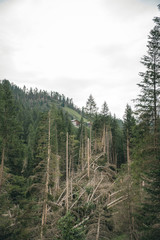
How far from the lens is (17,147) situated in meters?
15.5

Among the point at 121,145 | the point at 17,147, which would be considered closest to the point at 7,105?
the point at 17,147

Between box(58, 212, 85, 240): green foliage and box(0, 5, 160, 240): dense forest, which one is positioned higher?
box(0, 5, 160, 240): dense forest

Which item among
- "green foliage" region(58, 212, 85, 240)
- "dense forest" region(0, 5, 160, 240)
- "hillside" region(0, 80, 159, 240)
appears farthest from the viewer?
"green foliage" region(58, 212, 85, 240)

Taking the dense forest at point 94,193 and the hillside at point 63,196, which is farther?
the hillside at point 63,196

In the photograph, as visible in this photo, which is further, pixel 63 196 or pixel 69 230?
pixel 63 196

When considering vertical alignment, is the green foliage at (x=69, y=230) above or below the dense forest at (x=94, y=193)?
below

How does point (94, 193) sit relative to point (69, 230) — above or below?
above

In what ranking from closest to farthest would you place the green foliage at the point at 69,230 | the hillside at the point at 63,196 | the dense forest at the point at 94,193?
the dense forest at the point at 94,193
the hillside at the point at 63,196
the green foliage at the point at 69,230

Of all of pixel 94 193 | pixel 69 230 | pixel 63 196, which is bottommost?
pixel 69 230

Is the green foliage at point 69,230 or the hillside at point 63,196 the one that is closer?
the hillside at point 63,196

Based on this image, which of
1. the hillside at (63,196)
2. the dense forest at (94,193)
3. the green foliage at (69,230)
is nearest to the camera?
the dense forest at (94,193)

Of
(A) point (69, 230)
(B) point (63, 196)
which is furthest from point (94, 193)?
(A) point (69, 230)

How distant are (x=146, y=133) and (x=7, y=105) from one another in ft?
39.5

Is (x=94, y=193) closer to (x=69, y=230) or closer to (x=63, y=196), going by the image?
(x=63, y=196)
